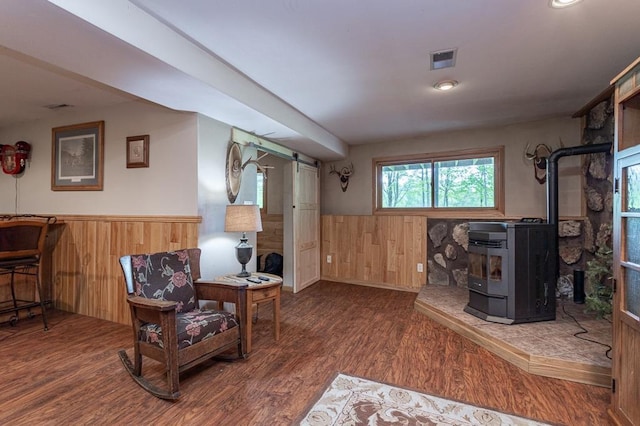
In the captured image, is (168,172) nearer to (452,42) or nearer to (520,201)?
(452,42)

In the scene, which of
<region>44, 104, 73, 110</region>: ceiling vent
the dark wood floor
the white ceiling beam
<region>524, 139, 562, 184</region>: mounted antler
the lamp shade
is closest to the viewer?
the white ceiling beam

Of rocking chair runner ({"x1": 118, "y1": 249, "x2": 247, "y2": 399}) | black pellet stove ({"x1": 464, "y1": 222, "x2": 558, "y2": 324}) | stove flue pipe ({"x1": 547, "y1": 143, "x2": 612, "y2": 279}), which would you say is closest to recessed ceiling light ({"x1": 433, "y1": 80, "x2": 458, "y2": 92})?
black pellet stove ({"x1": 464, "y1": 222, "x2": 558, "y2": 324})

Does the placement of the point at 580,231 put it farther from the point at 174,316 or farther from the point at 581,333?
the point at 174,316

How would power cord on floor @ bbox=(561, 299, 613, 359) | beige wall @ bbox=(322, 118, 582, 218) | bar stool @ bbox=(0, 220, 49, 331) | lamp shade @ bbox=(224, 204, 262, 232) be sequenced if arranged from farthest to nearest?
1. beige wall @ bbox=(322, 118, 582, 218)
2. bar stool @ bbox=(0, 220, 49, 331)
3. lamp shade @ bbox=(224, 204, 262, 232)
4. power cord on floor @ bbox=(561, 299, 613, 359)

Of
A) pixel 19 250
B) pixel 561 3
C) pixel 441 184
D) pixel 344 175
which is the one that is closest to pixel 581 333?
pixel 441 184

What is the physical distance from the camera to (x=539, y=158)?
156 inches

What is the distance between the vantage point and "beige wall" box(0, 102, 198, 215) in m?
3.02

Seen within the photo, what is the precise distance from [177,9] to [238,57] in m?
0.59

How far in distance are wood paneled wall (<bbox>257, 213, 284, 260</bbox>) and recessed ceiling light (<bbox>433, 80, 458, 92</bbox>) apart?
3342mm

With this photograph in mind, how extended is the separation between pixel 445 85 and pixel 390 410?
8.70 feet

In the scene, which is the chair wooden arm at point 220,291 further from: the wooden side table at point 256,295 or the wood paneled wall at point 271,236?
the wood paneled wall at point 271,236

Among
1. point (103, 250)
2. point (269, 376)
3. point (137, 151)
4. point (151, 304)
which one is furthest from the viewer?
point (103, 250)

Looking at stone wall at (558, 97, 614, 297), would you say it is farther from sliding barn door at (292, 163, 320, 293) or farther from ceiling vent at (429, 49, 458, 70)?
sliding barn door at (292, 163, 320, 293)

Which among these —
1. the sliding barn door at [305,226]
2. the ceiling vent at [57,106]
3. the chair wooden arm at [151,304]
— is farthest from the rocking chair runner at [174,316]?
the ceiling vent at [57,106]
